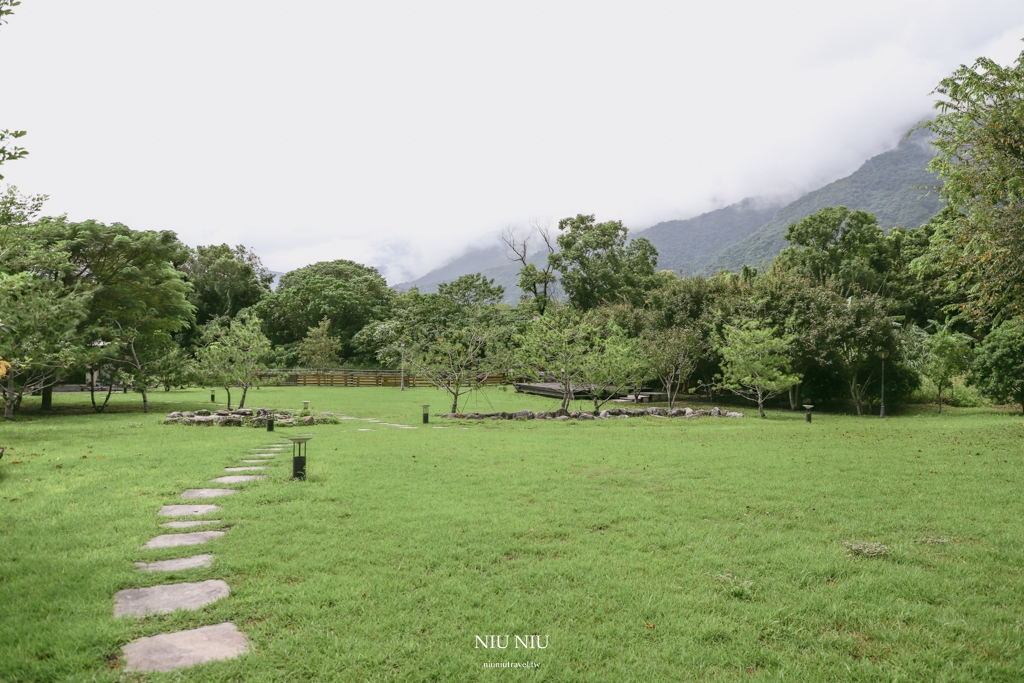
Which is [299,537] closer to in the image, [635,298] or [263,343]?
[263,343]

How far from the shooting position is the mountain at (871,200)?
82688 mm

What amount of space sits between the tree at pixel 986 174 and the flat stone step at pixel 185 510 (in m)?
12.4

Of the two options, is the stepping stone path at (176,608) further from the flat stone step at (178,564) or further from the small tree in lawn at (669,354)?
the small tree in lawn at (669,354)

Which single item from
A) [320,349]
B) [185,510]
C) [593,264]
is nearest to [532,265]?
[593,264]

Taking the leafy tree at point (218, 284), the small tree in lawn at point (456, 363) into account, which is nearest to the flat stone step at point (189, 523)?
the small tree in lawn at point (456, 363)

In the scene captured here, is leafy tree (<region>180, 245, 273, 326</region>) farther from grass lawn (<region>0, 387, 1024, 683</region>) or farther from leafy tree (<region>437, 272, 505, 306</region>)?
grass lawn (<region>0, 387, 1024, 683</region>)

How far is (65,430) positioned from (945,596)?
1646cm

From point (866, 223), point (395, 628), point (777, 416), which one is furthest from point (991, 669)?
point (866, 223)

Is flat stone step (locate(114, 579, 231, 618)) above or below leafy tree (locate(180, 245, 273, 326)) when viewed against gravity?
below

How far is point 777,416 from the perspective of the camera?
832 inches

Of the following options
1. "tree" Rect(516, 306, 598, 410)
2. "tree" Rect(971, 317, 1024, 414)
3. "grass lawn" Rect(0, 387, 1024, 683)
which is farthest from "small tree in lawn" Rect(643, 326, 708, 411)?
"grass lawn" Rect(0, 387, 1024, 683)

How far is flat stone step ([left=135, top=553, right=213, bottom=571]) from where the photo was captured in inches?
166

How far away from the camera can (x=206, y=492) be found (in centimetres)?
674

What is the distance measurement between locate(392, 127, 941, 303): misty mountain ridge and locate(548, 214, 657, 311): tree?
12.2ft
